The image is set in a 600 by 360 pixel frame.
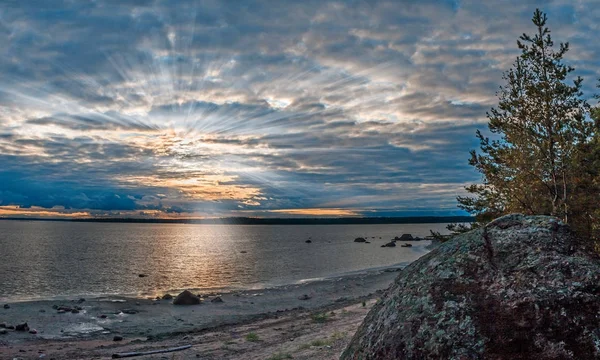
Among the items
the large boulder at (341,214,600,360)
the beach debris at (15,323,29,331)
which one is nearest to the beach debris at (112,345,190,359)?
the beach debris at (15,323,29,331)

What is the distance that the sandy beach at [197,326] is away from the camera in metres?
17.8

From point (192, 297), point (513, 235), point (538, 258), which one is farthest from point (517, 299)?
point (192, 297)

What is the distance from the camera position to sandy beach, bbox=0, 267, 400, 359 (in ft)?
58.3

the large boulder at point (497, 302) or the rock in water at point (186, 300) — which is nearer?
the large boulder at point (497, 302)

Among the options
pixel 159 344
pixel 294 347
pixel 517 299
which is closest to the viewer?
pixel 517 299

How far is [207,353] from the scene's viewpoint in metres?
17.6

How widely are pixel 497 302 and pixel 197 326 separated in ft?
79.0

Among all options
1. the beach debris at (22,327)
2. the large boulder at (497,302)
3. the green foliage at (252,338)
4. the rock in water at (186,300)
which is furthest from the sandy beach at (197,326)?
the large boulder at (497,302)

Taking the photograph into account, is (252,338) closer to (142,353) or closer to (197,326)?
(142,353)

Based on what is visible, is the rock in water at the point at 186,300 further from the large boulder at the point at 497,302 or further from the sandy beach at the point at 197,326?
the large boulder at the point at 497,302

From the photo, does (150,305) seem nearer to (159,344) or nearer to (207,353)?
(159,344)

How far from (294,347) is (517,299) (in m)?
12.6

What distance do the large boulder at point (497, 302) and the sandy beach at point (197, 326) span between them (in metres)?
8.66

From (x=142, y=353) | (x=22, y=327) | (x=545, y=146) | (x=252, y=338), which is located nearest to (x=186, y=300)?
(x=22, y=327)
